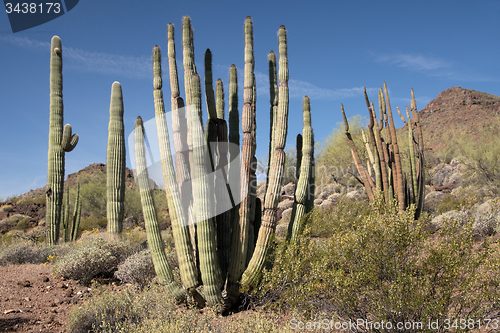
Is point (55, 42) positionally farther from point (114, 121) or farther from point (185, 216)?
Result: point (185, 216)

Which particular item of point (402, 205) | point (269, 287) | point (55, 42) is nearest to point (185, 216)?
point (269, 287)

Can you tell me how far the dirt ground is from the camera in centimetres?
579

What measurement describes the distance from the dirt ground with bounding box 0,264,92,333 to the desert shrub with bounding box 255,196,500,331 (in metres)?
4.13

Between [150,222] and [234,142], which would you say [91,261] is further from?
[234,142]

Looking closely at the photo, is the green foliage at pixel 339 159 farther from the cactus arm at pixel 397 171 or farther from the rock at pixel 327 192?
the cactus arm at pixel 397 171

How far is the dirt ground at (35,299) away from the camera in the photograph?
19.0 feet

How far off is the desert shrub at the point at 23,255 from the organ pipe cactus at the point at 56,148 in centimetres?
73

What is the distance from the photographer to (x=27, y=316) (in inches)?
239

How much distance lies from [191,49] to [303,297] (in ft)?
15.7

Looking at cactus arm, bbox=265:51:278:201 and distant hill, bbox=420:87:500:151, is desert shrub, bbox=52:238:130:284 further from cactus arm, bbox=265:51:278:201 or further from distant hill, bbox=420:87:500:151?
distant hill, bbox=420:87:500:151

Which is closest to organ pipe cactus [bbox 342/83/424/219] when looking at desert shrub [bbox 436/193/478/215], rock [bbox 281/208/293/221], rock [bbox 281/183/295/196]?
desert shrub [bbox 436/193/478/215]

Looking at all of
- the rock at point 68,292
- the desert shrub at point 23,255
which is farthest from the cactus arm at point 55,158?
the rock at point 68,292

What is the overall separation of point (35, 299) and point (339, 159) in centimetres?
2431

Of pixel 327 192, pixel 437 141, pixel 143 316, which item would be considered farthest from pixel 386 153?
pixel 437 141
